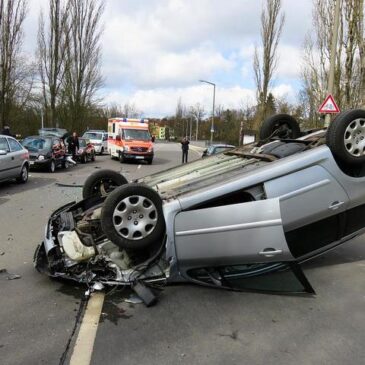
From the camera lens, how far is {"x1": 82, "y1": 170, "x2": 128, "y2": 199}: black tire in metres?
6.59

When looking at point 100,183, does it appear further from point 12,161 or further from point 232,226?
point 12,161

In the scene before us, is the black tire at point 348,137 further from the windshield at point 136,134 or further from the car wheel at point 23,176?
the windshield at point 136,134

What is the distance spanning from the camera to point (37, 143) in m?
20.0

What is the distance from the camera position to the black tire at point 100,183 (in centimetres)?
659

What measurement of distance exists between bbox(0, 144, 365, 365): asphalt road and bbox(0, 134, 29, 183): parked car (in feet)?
26.3

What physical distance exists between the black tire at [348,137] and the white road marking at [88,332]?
2.70 metres

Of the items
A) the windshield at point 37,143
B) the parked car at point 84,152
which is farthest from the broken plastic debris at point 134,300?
the parked car at point 84,152

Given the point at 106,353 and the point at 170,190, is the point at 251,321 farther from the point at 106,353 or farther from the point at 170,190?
the point at 170,190

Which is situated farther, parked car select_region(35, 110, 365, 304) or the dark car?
the dark car

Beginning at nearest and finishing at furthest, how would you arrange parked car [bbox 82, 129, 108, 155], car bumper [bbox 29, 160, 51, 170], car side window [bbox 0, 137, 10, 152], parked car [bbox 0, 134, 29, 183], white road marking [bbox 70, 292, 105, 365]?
white road marking [bbox 70, 292, 105, 365]
parked car [bbox 0, 134, 29, 183]
car side window [bbox 0, 137, 10, 152]
car bumper [bbox 29, 160, 51, 170]
parked car [bbox 82, 129, 108, 155]

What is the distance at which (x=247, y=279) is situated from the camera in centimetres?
478

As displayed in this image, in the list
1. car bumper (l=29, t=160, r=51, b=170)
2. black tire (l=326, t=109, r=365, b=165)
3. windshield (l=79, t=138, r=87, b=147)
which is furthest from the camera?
windshield (l=79, t=138, r=87, b=147)

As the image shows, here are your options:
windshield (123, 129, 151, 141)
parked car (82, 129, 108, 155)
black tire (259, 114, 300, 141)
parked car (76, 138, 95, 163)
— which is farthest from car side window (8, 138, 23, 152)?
parked car (82, 129, 108, 155)

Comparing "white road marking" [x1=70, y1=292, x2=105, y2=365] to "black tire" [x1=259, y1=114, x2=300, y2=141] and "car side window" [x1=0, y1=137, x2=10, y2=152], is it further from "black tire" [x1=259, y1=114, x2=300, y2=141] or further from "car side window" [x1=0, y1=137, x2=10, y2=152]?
"car side window" [x1=0, y1=137, x2=10, y2=152]
